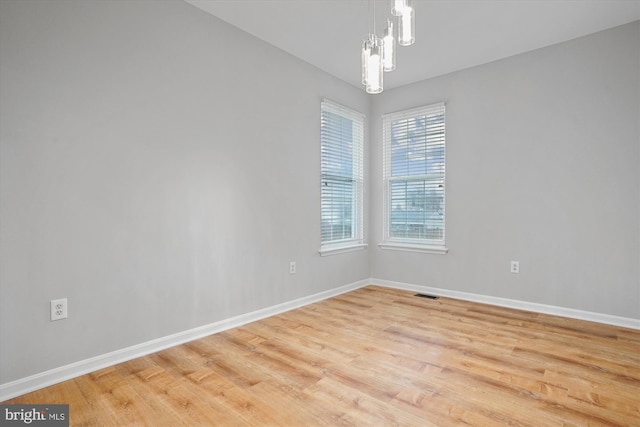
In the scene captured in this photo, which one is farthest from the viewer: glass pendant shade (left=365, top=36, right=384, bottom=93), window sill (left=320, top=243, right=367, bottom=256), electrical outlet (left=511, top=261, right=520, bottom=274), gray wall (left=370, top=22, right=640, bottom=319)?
window sill (left=320, top=243, right=367, bottom=256)

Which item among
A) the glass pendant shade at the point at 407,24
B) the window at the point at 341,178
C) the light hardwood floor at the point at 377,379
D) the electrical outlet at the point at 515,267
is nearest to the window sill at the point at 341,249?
the window at the point at 341,178

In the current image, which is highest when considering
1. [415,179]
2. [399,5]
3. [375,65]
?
[399,5]

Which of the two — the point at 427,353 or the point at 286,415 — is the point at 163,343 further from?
the point at 427,353

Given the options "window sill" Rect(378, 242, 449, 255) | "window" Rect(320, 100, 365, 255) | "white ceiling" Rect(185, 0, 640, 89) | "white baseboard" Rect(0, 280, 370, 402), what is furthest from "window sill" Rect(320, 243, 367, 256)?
"white ceiling" Rect(185, 0, 640, 89)

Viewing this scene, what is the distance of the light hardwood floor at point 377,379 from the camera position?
65.9 inches

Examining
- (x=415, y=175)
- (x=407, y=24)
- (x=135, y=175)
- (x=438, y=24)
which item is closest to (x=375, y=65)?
(x=407, y=24)

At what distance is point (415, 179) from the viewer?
13.9ft

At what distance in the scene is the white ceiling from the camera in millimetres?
2664

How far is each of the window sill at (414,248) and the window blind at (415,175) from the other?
6 centimetres

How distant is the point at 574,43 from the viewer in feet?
10.4

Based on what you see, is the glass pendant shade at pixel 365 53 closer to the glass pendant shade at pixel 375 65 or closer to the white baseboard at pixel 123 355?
the glass pendant shade at pixel 375 65

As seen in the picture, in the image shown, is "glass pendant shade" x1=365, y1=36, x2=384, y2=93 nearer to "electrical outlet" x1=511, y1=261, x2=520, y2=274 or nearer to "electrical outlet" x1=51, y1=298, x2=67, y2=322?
"electrical outlet" x1=51, y1=298, x2=67, y2=322

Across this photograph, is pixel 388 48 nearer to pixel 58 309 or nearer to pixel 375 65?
pixel 375 65

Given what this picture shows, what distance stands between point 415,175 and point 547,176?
138cm
